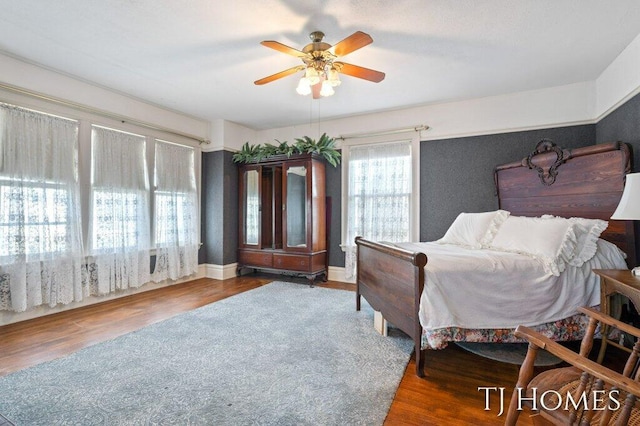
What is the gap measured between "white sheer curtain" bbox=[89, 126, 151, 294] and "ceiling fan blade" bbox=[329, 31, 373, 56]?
3.05 meters

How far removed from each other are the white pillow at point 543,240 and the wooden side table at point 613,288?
0.23 metres

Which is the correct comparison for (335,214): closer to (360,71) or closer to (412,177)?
(412,177)

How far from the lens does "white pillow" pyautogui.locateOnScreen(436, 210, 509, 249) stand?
3.08 meters

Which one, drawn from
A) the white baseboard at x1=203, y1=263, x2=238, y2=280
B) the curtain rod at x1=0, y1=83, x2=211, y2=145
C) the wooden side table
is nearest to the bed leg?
the wooden side table

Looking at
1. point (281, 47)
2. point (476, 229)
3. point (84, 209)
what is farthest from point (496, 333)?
point (84, 209)

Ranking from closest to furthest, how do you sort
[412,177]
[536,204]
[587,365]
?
[587,365] → [536,204] → [412,177]

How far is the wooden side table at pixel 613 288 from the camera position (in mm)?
1787

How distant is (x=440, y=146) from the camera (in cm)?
418

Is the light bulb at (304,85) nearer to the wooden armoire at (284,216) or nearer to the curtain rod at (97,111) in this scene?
the wooden armoire at (284,216)

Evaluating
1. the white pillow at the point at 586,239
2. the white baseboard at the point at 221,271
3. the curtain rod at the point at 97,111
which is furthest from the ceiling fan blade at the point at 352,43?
the white baseboard at the point at 221,271

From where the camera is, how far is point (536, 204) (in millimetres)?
3316

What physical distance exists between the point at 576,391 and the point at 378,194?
11.4 ft

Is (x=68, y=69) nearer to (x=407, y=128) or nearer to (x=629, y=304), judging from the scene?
(x=407, y=128)

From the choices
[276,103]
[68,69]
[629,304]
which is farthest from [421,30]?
[68,69]
